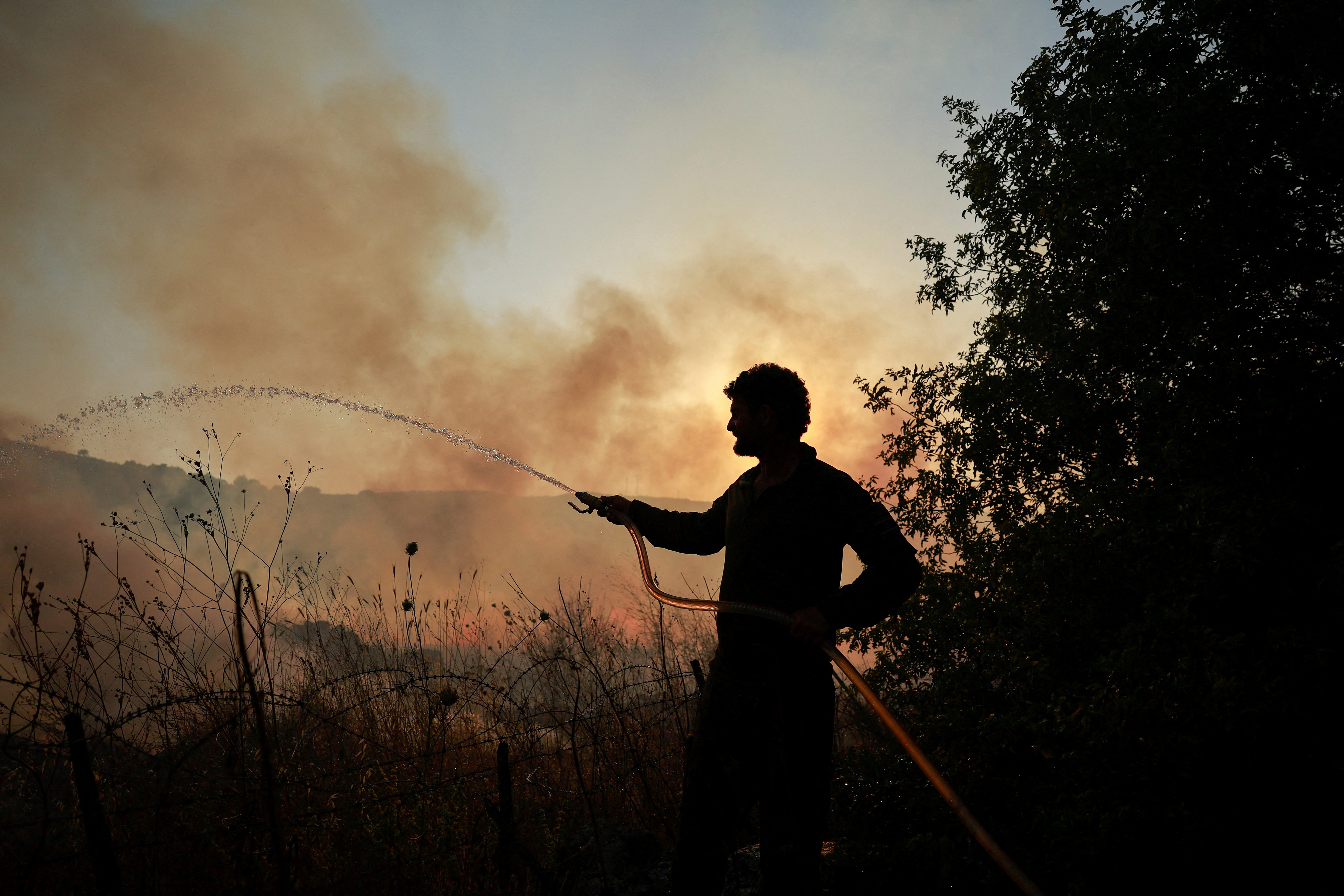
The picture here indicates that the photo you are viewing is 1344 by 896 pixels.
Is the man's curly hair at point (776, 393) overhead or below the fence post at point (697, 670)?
overhead

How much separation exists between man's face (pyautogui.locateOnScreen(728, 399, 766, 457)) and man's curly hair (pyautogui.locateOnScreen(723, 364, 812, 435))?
0.02 m

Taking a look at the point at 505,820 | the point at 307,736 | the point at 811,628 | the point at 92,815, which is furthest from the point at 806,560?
the point at 307,736

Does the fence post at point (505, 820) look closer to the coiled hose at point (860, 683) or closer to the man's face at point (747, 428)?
the coiled hose at point (860, 683)

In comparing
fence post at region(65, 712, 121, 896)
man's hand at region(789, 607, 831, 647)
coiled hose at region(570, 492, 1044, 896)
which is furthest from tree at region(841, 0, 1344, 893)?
fence post at region(65, 712, 121, 896)

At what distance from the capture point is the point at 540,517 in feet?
361

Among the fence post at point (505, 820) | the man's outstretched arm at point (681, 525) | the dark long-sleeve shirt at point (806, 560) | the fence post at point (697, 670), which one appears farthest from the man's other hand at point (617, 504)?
the fence post at point (697, 670)

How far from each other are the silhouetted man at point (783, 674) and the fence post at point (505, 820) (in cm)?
151

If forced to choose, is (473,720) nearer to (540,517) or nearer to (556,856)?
(556,856)

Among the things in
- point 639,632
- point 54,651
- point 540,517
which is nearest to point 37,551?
point 54,651

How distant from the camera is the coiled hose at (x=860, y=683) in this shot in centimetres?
199

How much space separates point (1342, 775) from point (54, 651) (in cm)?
702

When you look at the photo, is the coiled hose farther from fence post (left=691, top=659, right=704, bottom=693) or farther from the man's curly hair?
fence post (left=691, top=659, right=704, bottom=693)

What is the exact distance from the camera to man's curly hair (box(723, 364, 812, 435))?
3.20 metres

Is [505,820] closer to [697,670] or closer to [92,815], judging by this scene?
[92,815]
